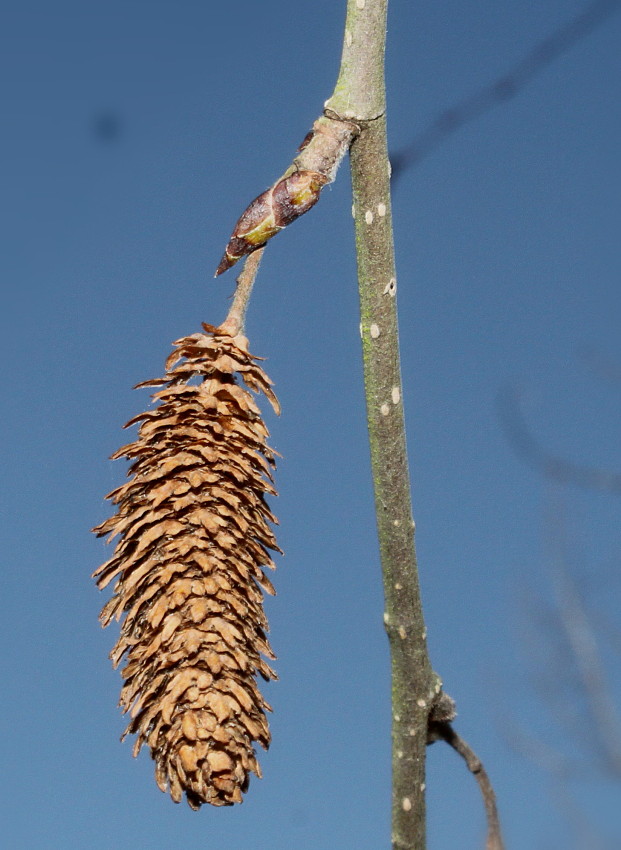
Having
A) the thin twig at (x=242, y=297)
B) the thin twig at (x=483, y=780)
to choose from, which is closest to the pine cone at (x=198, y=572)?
the thin twig at (x=242, y=297)

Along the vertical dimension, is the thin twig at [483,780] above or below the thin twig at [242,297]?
below

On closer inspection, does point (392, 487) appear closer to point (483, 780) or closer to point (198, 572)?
point (198, 572)

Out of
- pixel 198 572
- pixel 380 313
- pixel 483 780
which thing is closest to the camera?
pixel 380 313

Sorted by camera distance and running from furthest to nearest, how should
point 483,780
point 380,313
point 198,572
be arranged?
point 483,780, point 198,572, point 380,313

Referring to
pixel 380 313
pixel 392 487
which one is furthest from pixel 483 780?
pixel 380 313

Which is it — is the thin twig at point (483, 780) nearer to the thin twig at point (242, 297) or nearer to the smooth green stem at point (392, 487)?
the smooth green stem at point (392, 487)

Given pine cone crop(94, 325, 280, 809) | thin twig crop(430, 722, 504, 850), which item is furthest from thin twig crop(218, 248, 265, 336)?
thin twig crop(430, 722, 504, 850)

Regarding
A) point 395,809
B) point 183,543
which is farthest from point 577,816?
point 183,543
